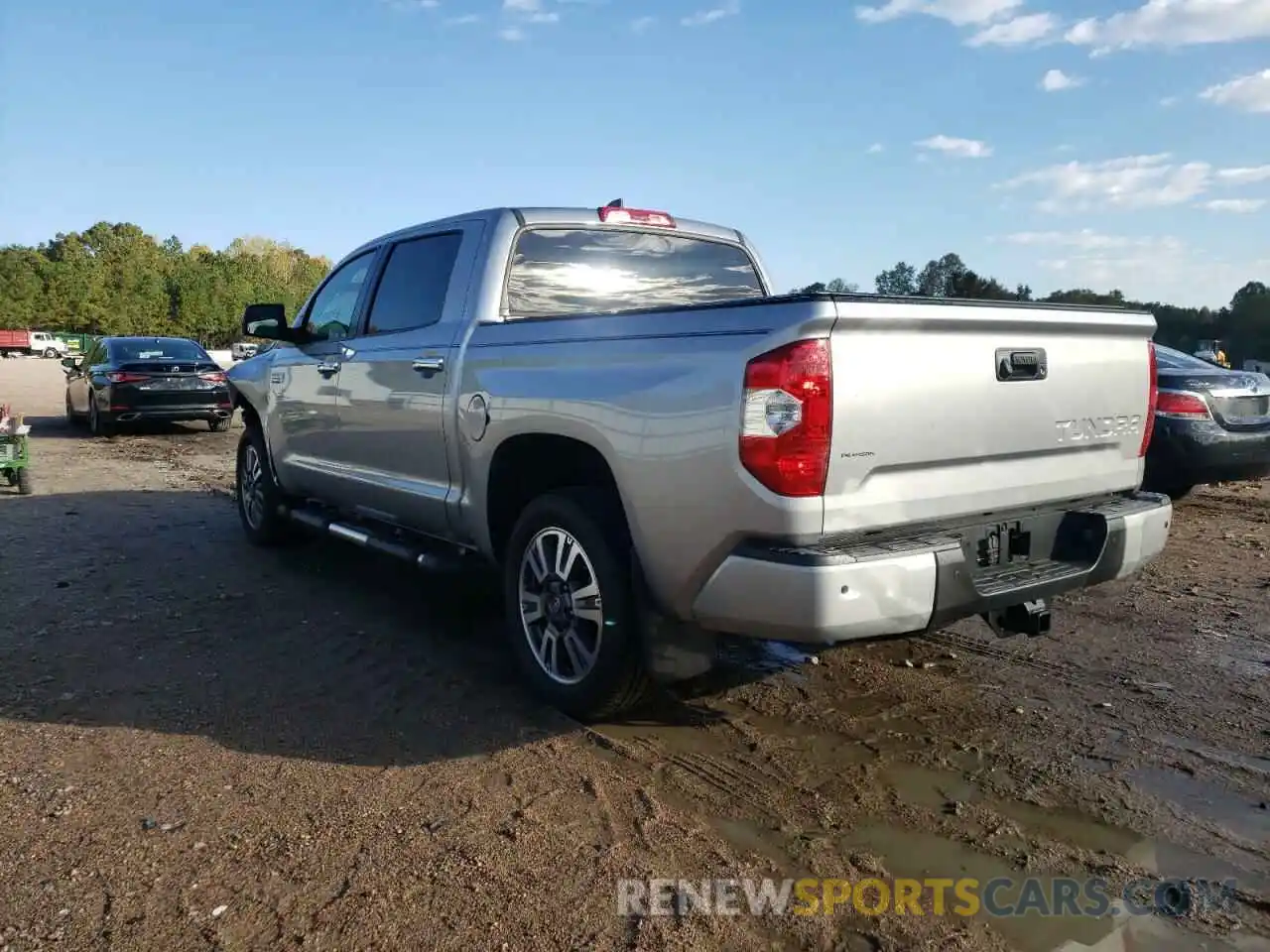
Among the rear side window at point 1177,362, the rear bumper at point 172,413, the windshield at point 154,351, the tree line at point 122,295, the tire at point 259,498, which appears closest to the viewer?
the tire at point 259,498

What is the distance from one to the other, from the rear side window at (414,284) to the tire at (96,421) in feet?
37.3

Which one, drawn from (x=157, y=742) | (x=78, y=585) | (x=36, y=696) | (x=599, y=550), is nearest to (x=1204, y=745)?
(x=599, y=550)

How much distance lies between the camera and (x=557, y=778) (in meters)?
3.36

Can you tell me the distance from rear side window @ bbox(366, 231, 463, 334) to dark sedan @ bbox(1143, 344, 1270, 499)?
5.80m

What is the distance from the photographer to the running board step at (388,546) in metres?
4.55

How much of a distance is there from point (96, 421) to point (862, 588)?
15.3 metres

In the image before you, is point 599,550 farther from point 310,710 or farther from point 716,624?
point 310,710

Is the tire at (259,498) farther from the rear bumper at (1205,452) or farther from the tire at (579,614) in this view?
the rear bumper at (1205,452)

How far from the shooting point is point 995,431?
335 cm

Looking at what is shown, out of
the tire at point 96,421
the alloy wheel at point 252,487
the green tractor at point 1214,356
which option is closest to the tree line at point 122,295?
the tire at point 96,421

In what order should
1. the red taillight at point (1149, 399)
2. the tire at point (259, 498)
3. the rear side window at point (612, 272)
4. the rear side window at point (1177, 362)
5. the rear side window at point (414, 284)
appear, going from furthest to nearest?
1. the rear side window at point (1177, 362)
2. the tire at point (259, 498)
3. the rear side window at point (414, 284)
4. the rear side window at point (612, 272)
5. the red taillight at point (1149, 399)

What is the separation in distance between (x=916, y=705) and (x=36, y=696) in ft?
12.0

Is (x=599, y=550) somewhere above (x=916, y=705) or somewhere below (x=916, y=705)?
above

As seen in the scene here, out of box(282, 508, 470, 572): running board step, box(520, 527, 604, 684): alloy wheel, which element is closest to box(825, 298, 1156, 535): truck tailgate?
box(520, 527, 604, 684): alloy wheel
